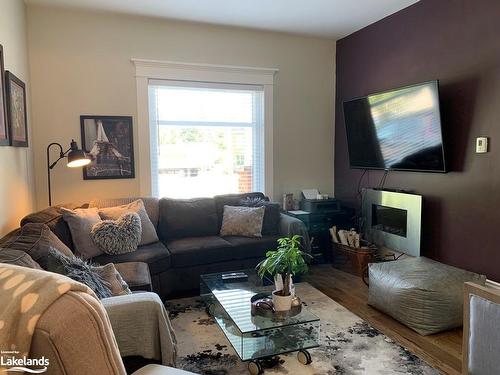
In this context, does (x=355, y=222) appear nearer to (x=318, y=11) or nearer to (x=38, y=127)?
(x=318, y=11)

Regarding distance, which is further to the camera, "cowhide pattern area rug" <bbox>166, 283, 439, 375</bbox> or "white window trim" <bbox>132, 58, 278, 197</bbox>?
"white window trim" <bbox>132, 58, 278, 197</bbox>

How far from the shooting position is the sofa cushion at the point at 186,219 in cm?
381

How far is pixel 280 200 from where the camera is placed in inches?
188

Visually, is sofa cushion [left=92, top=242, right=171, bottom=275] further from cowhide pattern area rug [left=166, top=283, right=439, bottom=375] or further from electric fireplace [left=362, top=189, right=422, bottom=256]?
electric fireplace [left=362, top=189, right=422, bottom=256]

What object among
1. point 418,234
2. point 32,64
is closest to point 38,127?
point 32,64

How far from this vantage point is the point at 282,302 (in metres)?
2.36

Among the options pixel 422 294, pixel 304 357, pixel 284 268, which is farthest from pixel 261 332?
pixel 422 294

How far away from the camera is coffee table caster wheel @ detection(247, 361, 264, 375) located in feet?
7.22

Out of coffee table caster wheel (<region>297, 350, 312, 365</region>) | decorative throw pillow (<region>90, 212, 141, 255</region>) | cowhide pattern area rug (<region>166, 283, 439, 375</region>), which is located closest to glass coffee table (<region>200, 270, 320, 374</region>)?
coffee table caster wheel (<region>297, 350, 312, 365</region>)

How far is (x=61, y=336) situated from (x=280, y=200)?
402 centimetres

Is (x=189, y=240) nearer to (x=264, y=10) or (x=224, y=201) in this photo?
(x=224, y=201)

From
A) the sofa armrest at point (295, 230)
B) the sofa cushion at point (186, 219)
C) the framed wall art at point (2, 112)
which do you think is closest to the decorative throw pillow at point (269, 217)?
the sofa armrest at point (295, 230)

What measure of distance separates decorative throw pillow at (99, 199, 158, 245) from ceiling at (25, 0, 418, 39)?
199cm

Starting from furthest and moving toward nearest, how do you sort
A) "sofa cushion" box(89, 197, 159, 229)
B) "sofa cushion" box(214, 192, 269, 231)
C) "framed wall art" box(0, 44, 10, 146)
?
"sofa cushion" box(214, 192, 269, 231) < "sofa cushion" box(89, 197, 159, 229) < "framed wall art" box(0, 44, 10, 146)
